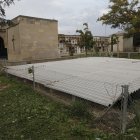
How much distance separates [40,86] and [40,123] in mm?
4038

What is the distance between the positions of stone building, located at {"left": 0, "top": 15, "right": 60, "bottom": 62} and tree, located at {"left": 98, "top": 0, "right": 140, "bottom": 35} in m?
10.8

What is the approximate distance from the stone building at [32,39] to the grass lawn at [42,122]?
12.4 metres

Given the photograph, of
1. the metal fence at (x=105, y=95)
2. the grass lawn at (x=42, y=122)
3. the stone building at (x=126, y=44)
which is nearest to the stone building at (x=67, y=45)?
the stone building at (x=126, y=44)

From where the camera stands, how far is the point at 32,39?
19938mm

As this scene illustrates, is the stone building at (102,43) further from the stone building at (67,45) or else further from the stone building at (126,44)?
the stone building at (67,45)

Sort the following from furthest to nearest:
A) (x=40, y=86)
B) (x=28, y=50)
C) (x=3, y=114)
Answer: (x=28, y=50), (x=40, y=86), (x=3, y=114)

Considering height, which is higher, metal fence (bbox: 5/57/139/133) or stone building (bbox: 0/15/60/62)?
stone building (bbox: 0/15/60/62)

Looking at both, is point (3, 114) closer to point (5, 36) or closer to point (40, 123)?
point (40, 123)

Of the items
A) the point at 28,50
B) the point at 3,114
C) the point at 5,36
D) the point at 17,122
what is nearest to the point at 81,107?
the point at 17,122

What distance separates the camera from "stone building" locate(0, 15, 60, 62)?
19.3 meters

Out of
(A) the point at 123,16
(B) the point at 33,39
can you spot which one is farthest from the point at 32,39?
(A) the point at 123,16

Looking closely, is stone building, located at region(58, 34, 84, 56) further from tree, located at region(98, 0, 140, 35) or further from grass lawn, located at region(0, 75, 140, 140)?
grass lawn, located at region(0, 75, 140, 140)

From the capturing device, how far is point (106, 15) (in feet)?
99.5

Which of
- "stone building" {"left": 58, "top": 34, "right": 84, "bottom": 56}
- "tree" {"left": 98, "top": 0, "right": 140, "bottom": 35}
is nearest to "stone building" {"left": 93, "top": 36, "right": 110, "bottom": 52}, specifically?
"stone building" {"left": 58, "top": 34, "right": 84, "bottom": 56}
